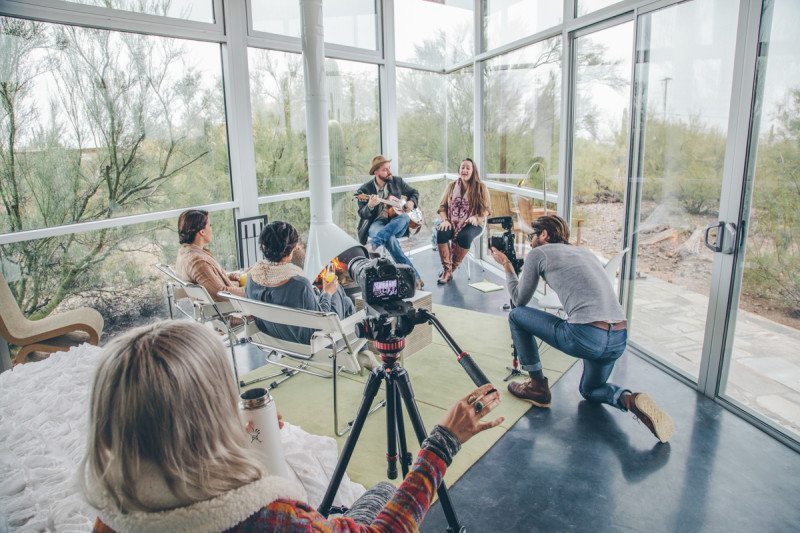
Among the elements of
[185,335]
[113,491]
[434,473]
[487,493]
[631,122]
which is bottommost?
[487,493]

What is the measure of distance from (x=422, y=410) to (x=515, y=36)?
3.86 m

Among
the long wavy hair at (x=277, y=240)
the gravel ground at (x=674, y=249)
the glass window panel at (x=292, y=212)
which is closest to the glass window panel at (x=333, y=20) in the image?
the glass window panel at (x=292, y=212)

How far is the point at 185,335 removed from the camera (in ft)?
3.03

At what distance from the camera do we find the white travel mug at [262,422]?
1.66 metres

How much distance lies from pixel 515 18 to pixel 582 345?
3.65m

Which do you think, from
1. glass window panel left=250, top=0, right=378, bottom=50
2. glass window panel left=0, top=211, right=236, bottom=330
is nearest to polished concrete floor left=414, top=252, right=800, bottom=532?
glass window panel left=0, top=211, right=236, bottom=330

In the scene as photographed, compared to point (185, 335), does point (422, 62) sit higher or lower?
higher

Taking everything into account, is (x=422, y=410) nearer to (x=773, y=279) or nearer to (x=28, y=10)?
(x=773, y=279)

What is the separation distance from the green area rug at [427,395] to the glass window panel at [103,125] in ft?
5.81

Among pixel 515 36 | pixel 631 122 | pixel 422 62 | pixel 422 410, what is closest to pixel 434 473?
pixel 422 410

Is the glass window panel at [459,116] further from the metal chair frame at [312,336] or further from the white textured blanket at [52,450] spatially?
the white textured blanket at [52,450]

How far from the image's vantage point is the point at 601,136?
4.02m

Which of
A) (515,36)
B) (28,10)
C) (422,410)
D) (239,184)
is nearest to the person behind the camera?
(422,410)

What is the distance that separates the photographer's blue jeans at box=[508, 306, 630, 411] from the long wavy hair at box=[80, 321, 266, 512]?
2.17 metres
